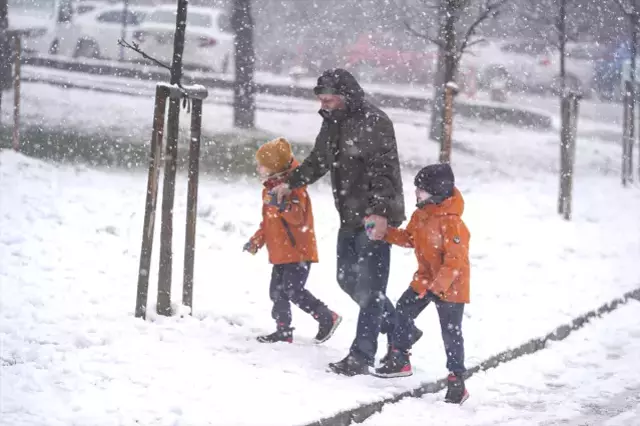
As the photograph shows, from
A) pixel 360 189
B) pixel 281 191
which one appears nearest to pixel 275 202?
pixel 281 191

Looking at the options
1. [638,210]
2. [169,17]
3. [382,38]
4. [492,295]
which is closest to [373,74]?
[169,17]

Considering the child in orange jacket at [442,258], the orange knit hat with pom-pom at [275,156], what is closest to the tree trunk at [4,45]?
the orange knit hat with pom-pom at [275,156]

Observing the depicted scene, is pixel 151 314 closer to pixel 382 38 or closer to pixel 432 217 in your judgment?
pixel 432 217

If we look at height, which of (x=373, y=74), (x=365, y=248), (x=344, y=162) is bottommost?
(x=365, y=248)

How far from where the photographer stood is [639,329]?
8688mm

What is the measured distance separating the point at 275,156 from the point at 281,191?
31cm

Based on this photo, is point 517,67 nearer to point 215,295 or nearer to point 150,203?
point 215,295

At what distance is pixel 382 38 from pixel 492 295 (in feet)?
34.6

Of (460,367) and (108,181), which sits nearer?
(460,367)

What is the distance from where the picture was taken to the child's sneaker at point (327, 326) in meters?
7.30

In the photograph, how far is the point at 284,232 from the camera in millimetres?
7020

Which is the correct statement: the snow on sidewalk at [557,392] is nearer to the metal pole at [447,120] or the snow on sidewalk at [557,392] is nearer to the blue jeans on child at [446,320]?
the blue jeans on child at [446,320]

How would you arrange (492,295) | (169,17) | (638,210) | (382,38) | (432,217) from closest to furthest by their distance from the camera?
1. (432,217)
2. (492,295)
3. (638,210)
4. (382,38)
5. (169,17)

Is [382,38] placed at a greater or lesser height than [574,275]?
greater
